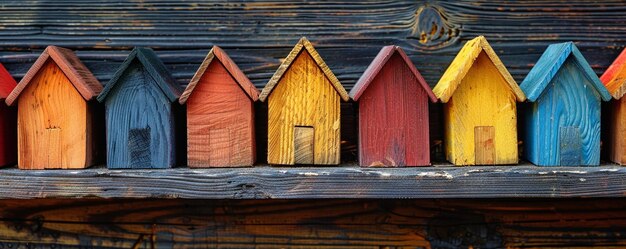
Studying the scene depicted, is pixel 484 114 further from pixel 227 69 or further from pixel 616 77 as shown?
pixel 227 69

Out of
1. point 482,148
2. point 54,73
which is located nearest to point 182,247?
point 54,73

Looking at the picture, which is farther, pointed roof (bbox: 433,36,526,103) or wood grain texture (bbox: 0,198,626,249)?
wood grain texture (bbox: 0,198,626,249)

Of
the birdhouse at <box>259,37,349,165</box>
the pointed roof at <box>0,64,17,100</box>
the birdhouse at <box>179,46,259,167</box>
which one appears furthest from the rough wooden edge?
the pointed roof at <box>0,64,17,100</box>

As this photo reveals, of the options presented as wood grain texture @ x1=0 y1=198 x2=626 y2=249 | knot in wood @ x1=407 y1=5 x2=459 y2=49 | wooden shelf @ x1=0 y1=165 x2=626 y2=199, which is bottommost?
wood grain texture @ x1=0 y1=198 x2=626 y2=249

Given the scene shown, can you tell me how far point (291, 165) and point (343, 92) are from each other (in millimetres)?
172

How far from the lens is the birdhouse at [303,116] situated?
0.97 meters

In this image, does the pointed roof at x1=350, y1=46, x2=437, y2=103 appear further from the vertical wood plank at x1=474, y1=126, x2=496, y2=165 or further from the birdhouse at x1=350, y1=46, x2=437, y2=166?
the vertical wood plank at x1=474, y1=126, x2=496, y2=165

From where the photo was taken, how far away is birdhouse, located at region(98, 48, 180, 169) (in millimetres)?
975

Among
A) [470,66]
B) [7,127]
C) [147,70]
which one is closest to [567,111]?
[470,66]

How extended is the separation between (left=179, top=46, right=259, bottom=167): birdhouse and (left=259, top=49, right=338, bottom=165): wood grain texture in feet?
0.16

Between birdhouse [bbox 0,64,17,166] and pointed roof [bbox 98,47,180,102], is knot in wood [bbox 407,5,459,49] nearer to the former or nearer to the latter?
pointed roof [bbox 98,47,180,102]

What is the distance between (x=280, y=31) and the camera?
120 cm

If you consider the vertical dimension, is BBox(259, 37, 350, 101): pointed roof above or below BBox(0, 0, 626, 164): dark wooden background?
below

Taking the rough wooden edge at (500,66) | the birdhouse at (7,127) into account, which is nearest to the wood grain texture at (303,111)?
the rough wooden edge at (500,66)
